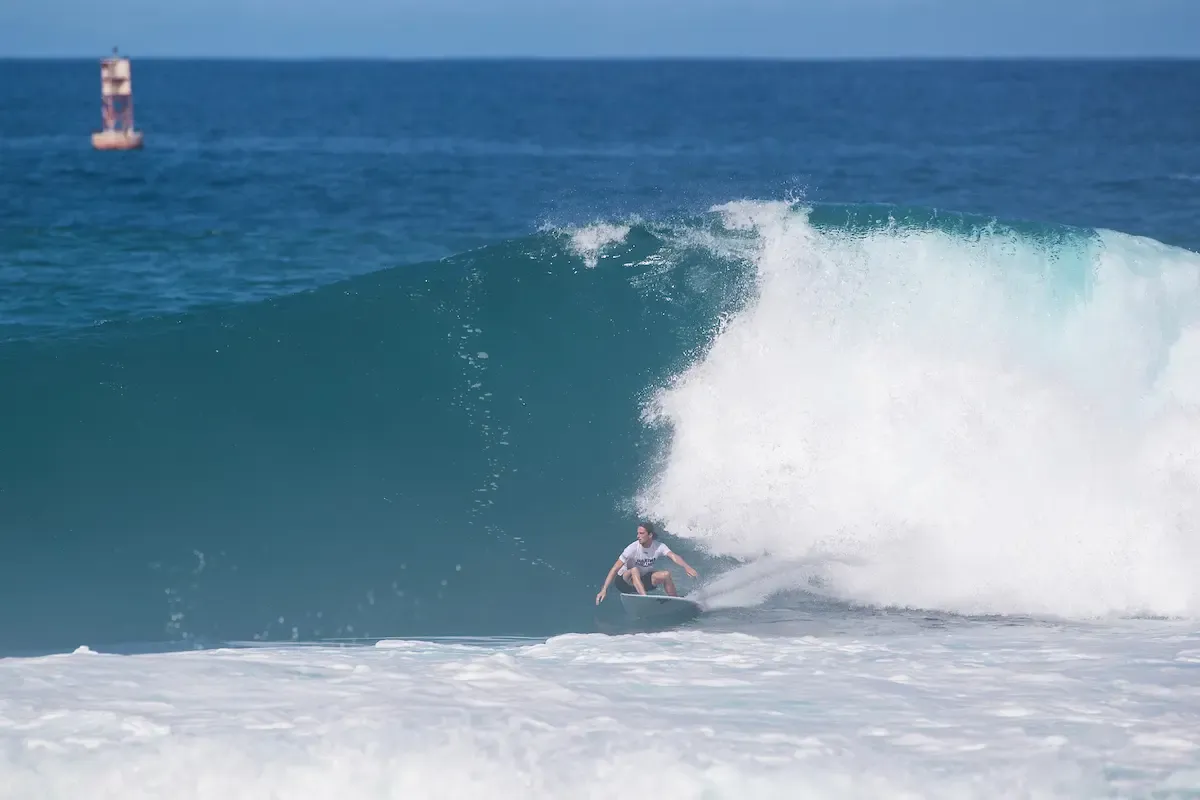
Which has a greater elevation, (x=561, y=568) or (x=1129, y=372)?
(x=1129, y=372)

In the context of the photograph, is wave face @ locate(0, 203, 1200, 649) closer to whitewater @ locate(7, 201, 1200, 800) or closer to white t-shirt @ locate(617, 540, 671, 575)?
whitewater @ locate(7, 201, 1200, 800)

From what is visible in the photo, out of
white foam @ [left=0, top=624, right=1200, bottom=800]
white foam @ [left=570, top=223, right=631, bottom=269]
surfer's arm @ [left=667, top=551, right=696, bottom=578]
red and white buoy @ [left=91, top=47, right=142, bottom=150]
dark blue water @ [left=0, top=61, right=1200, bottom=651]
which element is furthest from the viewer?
red and white buoy @ [left=91, top=47, right=142, bottom=150]

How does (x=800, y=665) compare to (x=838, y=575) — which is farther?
(x=838, y=575)

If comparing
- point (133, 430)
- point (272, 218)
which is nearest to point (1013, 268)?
point (133, 430)

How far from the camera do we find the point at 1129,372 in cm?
1160

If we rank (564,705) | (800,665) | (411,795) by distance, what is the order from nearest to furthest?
(411,795) → (564,705) → (800,665)

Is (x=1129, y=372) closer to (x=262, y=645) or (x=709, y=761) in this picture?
(x=709, y=761)

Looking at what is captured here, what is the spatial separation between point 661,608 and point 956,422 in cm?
349

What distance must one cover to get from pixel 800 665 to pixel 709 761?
1718 millimetres

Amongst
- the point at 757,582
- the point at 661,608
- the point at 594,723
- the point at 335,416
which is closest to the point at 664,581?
the point at 661,608

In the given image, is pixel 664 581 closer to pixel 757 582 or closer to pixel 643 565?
pixel 643 565

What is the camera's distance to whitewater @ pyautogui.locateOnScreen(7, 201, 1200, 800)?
6.09 metres

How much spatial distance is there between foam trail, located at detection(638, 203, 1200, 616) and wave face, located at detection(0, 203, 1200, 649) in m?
0.03

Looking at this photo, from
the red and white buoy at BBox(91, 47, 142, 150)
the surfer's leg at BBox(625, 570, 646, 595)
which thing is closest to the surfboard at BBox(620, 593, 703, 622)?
the surfer's leg at BBox(625, 570, 646, 595)
